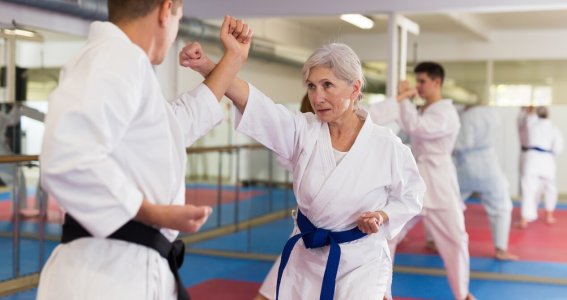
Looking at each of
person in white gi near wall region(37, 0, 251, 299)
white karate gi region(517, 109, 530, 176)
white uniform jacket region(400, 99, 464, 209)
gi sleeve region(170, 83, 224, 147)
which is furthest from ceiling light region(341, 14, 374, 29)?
person in white gi near wall region(37, 0, 251, 299)

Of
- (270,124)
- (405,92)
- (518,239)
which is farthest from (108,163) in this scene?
(518,239)

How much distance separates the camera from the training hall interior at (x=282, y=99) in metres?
5.29

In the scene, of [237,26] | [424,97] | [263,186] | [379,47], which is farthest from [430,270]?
[237,26]

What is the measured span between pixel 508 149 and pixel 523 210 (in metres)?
0.74

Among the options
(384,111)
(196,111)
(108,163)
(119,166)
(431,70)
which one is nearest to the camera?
(108,163)

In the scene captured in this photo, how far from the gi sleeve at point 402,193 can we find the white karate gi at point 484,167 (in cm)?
389

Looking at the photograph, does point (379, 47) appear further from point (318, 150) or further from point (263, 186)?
point (318, 150)

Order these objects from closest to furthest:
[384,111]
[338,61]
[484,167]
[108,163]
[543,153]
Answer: [108,163], [338,61], [384,111], [484,167], [543,153]

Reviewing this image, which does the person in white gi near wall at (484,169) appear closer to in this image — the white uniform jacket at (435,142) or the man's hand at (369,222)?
the white uniform jacket at (435,142)

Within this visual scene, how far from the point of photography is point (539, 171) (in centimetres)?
779

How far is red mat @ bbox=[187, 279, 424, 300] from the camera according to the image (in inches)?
193

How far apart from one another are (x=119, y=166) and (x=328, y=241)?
3.70ft

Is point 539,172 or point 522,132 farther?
point 539,172

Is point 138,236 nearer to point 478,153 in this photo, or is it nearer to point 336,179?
point 336,179
